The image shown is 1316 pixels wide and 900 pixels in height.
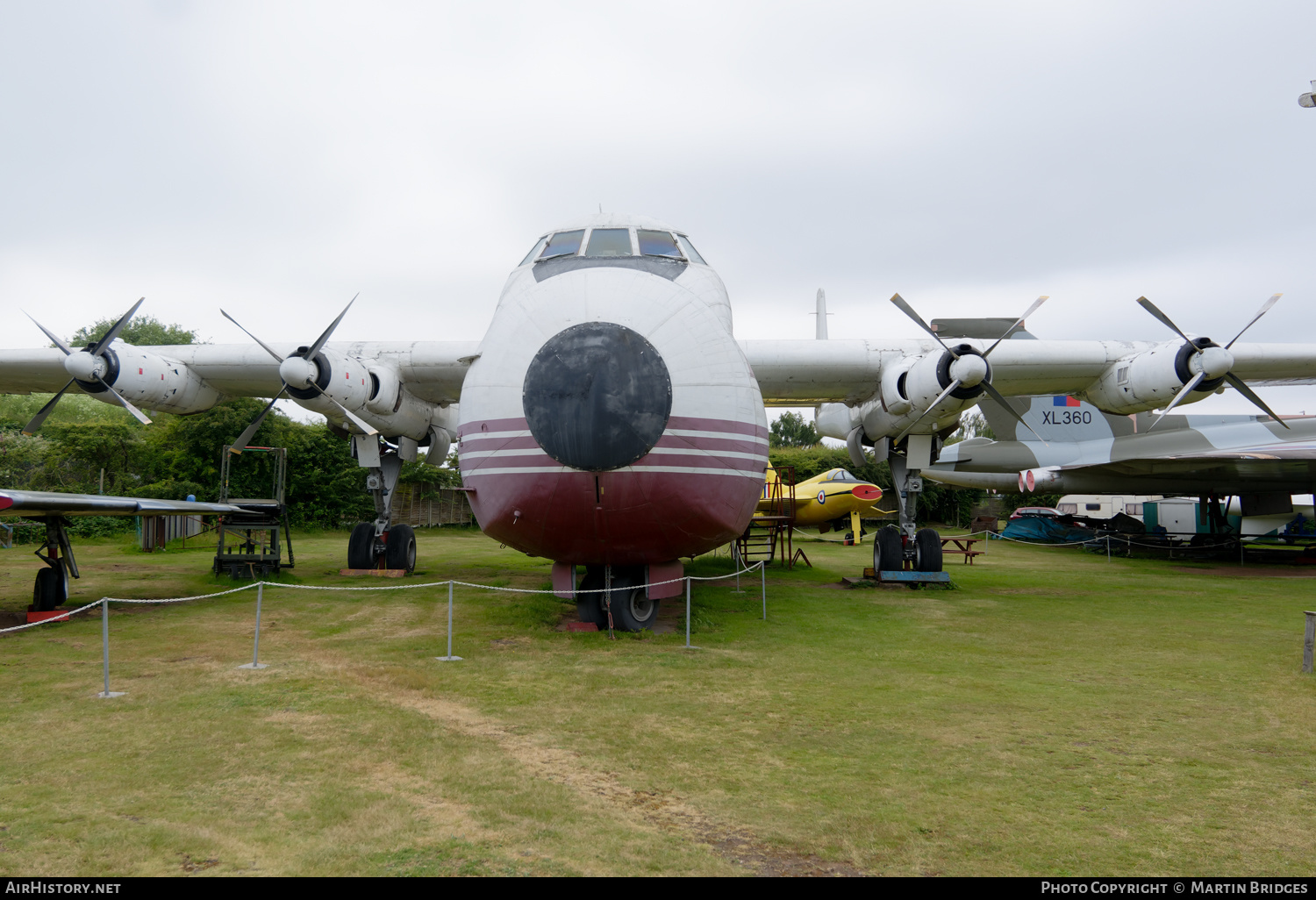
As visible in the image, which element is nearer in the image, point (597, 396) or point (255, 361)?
point (597, 396)


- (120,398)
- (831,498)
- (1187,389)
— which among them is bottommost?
(831,498)

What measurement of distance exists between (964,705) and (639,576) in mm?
3713

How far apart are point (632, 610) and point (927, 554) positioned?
24.5 ft

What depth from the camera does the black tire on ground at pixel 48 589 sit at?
402 inches

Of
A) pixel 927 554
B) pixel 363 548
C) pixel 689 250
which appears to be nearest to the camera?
pixel 689 250

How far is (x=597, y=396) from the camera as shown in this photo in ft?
22.9

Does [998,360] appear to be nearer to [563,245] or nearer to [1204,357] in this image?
[1204,357]

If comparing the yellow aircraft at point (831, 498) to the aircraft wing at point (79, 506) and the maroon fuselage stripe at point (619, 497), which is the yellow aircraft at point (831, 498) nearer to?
the maroon fuselage stripe at point (619, 497)

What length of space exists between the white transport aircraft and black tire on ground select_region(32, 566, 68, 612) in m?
2.77

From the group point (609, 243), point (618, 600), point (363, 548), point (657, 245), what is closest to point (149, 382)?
point (363, 548)

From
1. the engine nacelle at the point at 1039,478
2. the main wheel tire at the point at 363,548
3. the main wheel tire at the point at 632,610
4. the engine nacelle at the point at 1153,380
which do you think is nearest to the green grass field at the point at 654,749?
the main wheel tire at the point at 632,610

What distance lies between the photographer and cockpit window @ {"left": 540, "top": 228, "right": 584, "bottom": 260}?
29.5ft

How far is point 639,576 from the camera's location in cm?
873

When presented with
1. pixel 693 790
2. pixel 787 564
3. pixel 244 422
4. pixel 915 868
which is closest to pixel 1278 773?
pixel 915 868
